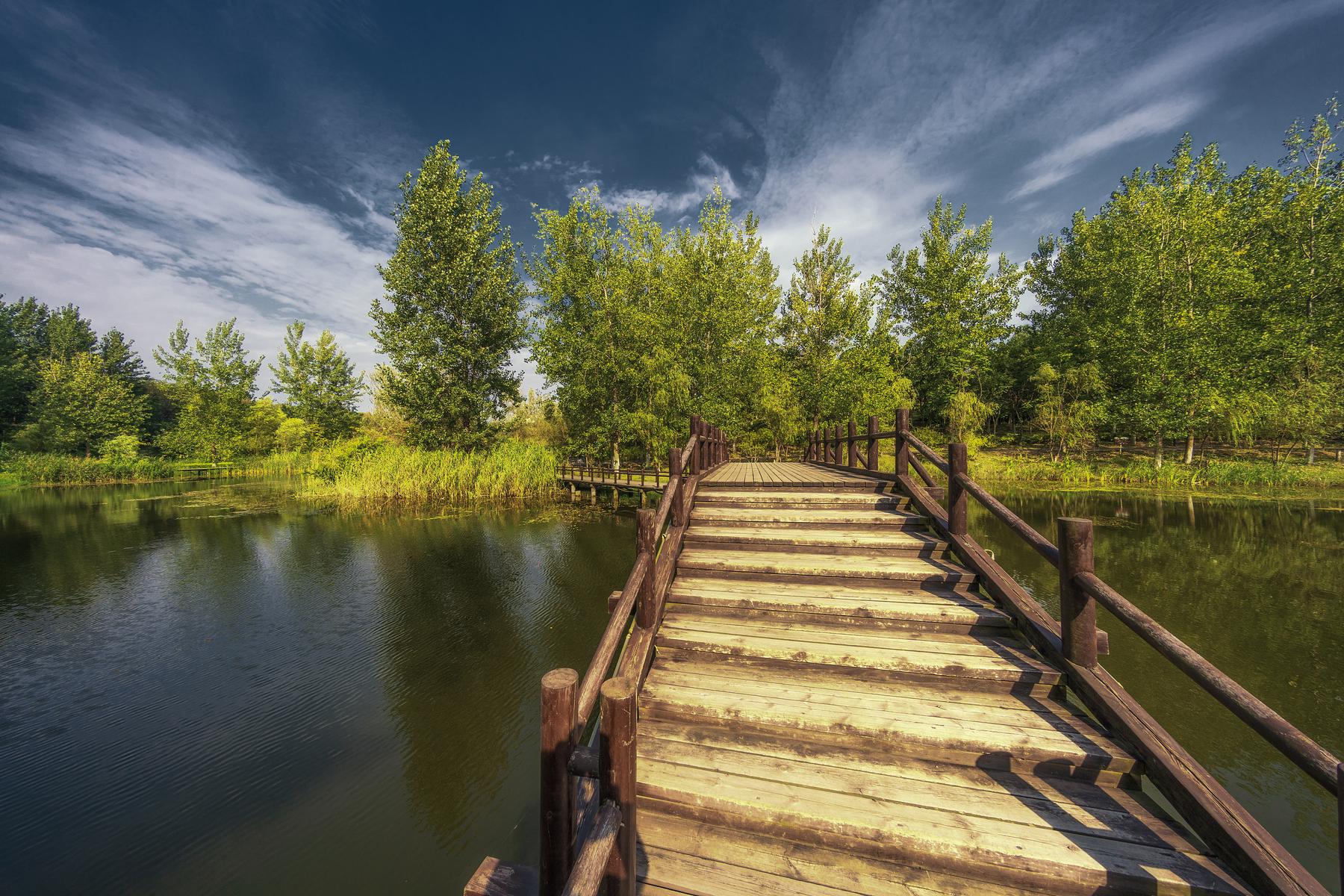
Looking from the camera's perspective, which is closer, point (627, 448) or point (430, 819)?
point (430, 819)

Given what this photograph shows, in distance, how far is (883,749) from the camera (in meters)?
2.46

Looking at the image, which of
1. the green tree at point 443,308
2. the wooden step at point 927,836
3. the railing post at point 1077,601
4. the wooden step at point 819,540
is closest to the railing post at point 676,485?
the wooden step at point 819,540

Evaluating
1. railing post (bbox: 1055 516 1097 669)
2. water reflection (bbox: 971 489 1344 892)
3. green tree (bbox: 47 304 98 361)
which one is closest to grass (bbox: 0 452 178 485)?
green tree (bbox: 47 304 98 361)

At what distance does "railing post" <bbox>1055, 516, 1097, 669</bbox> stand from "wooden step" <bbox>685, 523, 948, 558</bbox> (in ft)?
4.44

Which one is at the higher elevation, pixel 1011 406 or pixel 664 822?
pixel 1011 406

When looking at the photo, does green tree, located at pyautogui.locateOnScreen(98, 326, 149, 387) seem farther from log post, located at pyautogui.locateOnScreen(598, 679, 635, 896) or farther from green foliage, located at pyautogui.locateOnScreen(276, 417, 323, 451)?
log post, located at pyautogui.locateOnScreen(598, 679, 635, 896)

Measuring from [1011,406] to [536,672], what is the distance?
38814mm

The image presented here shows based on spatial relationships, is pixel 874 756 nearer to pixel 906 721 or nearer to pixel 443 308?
pixel 906 721

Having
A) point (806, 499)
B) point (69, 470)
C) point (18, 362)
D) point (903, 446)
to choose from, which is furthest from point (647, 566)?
point (18, 362)

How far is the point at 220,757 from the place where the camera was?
411cm

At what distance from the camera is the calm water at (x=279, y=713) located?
324cm

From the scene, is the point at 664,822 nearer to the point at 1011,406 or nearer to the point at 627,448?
the point at 627,448

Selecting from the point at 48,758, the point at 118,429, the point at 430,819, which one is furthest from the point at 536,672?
the point at 118,429

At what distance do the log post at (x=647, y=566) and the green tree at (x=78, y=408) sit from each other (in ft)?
166
